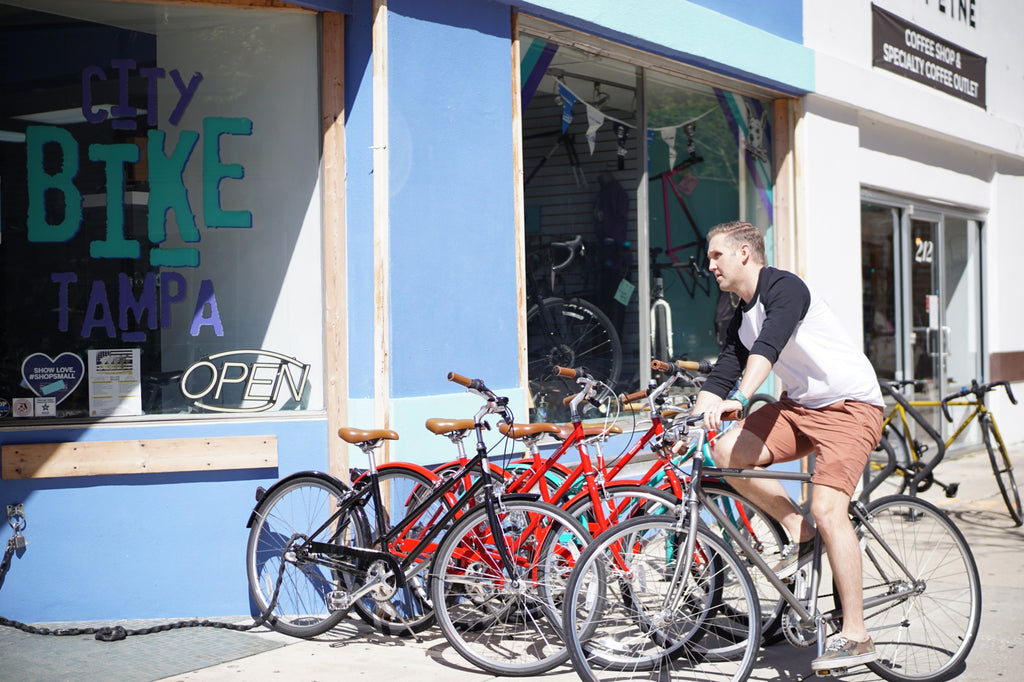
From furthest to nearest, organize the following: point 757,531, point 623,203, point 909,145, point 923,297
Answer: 1. point 923,297
2. point 909,145
3. point 623,203
4. point 757,531

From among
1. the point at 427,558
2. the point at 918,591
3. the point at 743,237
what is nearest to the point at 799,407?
the point at 743,237

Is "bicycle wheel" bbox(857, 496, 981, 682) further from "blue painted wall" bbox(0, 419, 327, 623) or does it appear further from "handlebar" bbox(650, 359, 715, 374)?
"blue painted wall" bbox(0, 419, 327, 623)

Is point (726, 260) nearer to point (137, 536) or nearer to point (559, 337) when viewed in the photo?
point (559, 337)

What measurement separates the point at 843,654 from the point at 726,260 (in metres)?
1.70

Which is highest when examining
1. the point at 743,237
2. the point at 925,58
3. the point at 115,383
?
the point at 925,58

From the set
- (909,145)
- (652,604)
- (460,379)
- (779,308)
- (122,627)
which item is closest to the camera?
(652,604)

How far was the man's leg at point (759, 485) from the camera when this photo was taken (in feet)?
15.5

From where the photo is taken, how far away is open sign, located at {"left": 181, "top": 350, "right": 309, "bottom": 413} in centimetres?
600

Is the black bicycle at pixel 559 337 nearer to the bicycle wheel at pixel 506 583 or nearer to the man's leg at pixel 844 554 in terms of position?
the bicycle wheel at pixel 506 583

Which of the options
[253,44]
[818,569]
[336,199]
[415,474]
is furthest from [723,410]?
[253,44]

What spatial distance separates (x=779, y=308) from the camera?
4.50 meters

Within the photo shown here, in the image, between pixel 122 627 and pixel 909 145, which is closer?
pixel 122 627

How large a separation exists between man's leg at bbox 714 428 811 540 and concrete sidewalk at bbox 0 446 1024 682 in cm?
70

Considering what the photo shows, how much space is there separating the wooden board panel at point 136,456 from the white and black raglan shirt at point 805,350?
99.2 inches
